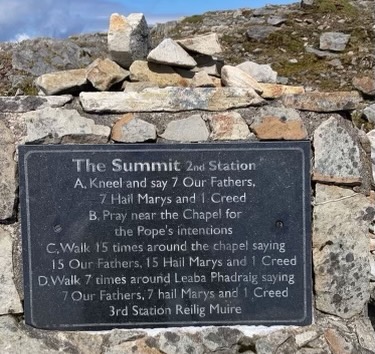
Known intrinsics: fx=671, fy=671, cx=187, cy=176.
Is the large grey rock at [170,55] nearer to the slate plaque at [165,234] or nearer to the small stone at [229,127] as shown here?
the small stone at [229,127]

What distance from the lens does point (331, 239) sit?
3699 millimetres

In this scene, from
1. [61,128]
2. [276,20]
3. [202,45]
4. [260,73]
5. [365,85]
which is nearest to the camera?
[61,128]

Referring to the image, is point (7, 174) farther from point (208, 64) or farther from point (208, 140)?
point (208, 64)

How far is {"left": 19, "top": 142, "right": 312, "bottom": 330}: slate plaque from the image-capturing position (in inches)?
143

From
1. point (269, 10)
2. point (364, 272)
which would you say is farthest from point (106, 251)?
point (269, 10)

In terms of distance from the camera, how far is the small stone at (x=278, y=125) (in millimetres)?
3656

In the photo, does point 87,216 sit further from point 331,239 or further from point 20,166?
point 331,239

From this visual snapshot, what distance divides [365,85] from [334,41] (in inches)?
118

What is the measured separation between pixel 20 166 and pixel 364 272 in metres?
1.98

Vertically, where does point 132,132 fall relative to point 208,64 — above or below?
below

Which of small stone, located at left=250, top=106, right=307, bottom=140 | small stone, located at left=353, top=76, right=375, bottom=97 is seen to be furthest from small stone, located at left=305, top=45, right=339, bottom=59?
small stone, located at left=250, top=106, right=307, bottom=140

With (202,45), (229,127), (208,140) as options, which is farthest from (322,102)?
(202,45)

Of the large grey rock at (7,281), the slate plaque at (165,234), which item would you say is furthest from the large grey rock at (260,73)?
the large grey rock at (7,281)

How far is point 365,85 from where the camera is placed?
861 centimetres
